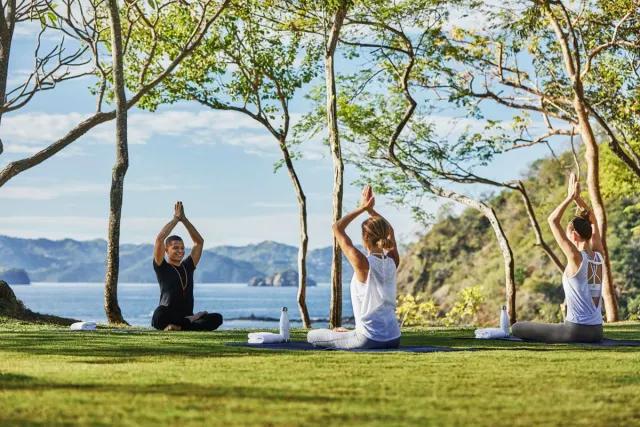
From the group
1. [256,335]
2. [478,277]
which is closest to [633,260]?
[478,277]

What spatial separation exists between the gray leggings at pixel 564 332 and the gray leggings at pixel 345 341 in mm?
2039

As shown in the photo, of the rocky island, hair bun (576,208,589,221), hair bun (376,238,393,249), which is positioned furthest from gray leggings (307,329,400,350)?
the rocky island

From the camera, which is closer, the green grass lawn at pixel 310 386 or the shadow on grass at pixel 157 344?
the green grass lawn at pixel 310 386

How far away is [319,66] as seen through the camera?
2023cm

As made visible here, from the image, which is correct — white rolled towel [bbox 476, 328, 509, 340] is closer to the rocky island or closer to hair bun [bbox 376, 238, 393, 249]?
hair bun [bbox 376, 238, 393, 249]

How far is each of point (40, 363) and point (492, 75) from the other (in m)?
17.0

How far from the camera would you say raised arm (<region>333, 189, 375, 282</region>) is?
7820mm

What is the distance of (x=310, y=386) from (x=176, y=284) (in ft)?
19.1

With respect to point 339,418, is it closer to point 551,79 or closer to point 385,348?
point 385,348

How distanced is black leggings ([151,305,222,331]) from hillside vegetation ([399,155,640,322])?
38004 millimetres

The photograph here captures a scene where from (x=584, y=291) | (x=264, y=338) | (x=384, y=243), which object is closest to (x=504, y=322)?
(x=584, y=291)

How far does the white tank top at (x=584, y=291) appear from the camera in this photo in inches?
366

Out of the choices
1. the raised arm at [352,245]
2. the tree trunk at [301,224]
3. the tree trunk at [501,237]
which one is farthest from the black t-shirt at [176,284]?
the tree trunk at [501,237]

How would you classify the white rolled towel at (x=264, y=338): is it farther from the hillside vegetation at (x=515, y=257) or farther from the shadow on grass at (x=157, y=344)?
the hillside vegetation at (x=515, y=257)
